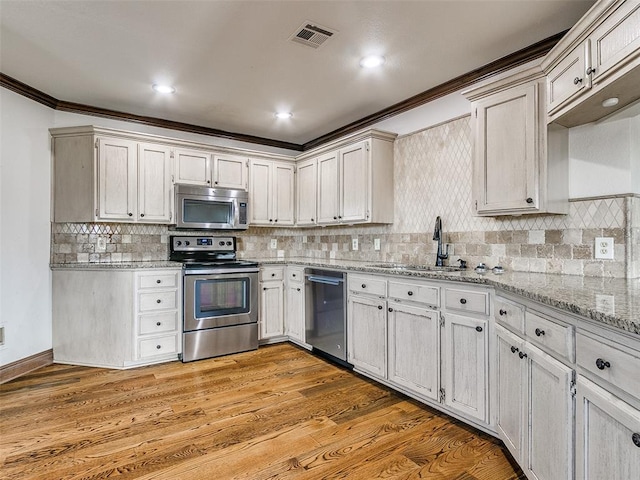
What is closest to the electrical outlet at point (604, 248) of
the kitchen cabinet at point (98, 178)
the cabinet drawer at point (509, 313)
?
the cabinet drawer at point (509, 313)

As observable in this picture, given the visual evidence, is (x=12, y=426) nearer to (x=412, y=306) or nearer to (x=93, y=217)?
(x=93, y=217)

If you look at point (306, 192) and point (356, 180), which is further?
point (306, 192)

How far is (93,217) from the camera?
11.5ft

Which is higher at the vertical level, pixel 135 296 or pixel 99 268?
pixel 99 268

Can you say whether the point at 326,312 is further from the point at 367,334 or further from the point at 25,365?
the point at 25,365

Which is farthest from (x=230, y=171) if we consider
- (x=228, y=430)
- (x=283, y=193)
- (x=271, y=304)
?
(x=228, y=430)

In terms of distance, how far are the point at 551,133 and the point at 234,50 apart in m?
2.14

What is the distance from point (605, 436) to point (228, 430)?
189 centimetres

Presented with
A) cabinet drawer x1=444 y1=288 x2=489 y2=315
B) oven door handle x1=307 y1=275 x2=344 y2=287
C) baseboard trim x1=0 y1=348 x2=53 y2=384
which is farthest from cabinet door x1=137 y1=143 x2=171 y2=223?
cabinet drawer x1=444 y1=288 x2=489 y2=315

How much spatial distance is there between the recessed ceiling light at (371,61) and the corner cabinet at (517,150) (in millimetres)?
682

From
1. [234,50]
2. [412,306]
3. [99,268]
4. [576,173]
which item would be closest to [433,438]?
[412,306]

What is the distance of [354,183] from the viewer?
373 cm

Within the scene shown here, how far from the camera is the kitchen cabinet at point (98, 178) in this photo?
3508mm

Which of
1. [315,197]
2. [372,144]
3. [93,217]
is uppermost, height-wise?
[372,144]
